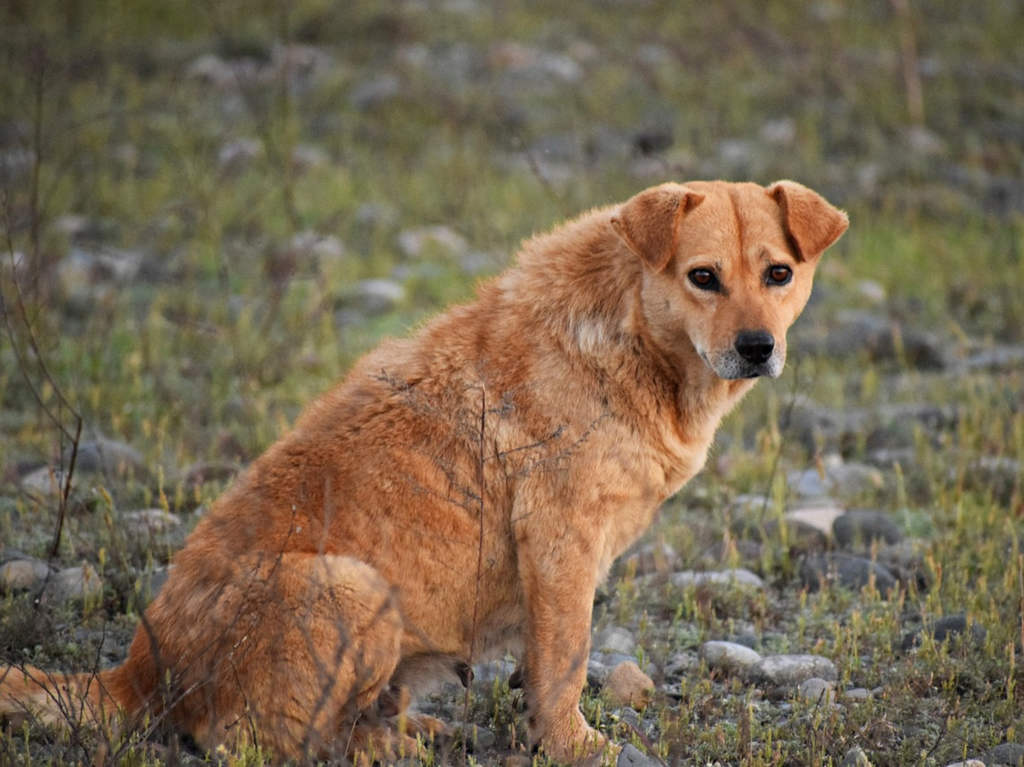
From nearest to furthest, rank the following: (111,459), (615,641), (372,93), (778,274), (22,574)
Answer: (778,274), (615,641), (22,574), (111,459), (372,93)

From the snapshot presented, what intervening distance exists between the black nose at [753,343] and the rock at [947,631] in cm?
171

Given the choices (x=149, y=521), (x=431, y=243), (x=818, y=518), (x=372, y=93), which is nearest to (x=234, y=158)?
(x=431, y=243)

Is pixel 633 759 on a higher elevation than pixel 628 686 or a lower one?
higher

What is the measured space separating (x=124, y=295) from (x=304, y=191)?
2.92 metres

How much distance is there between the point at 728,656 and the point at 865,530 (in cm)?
166

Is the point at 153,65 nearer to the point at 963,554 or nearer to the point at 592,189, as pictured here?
the point at 592,189

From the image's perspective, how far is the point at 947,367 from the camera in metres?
9.20

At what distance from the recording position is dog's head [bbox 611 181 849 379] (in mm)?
4406

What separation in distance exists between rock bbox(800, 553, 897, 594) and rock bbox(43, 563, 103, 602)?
3.42 meters

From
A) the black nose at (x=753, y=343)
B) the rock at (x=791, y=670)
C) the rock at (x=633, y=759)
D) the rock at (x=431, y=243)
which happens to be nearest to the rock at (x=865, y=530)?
the rock at (x=791, y=670)

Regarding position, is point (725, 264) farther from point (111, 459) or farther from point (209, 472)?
point (111, 459)

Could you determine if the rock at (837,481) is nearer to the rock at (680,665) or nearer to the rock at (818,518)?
the rock at (818,518)

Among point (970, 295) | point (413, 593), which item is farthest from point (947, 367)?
point (413, 593)

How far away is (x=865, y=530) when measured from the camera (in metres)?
6.43
